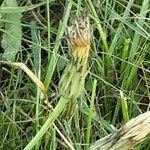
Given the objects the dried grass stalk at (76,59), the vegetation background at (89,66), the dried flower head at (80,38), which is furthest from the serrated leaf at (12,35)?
the dried flower head at (80,38)

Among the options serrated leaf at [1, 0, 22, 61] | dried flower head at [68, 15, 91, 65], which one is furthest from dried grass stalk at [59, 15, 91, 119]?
serrated leaf at [1, 0, 22, 61]

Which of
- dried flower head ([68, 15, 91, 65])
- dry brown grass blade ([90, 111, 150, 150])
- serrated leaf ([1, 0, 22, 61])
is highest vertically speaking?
dried flower head ([68, 15, 91, 65])

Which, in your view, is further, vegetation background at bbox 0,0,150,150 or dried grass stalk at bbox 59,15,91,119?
vegetation background at bbox 0,0,150,150

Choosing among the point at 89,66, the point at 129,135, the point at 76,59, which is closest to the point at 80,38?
the point at 76,59

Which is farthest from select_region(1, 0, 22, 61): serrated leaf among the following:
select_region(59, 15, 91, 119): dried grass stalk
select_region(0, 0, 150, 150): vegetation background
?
select_region(59, 15, 91, 119): dried grass stalk

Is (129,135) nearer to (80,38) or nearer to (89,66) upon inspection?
(80,38)

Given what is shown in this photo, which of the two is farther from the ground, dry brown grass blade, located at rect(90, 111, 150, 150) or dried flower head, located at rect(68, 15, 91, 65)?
dried flower head, located at rect(68, 15, 91, 65)

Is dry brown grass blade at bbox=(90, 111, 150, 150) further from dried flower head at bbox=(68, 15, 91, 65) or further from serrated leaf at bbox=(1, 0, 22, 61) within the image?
serrated leaf at bbox=(1, 0, 22, 61)
